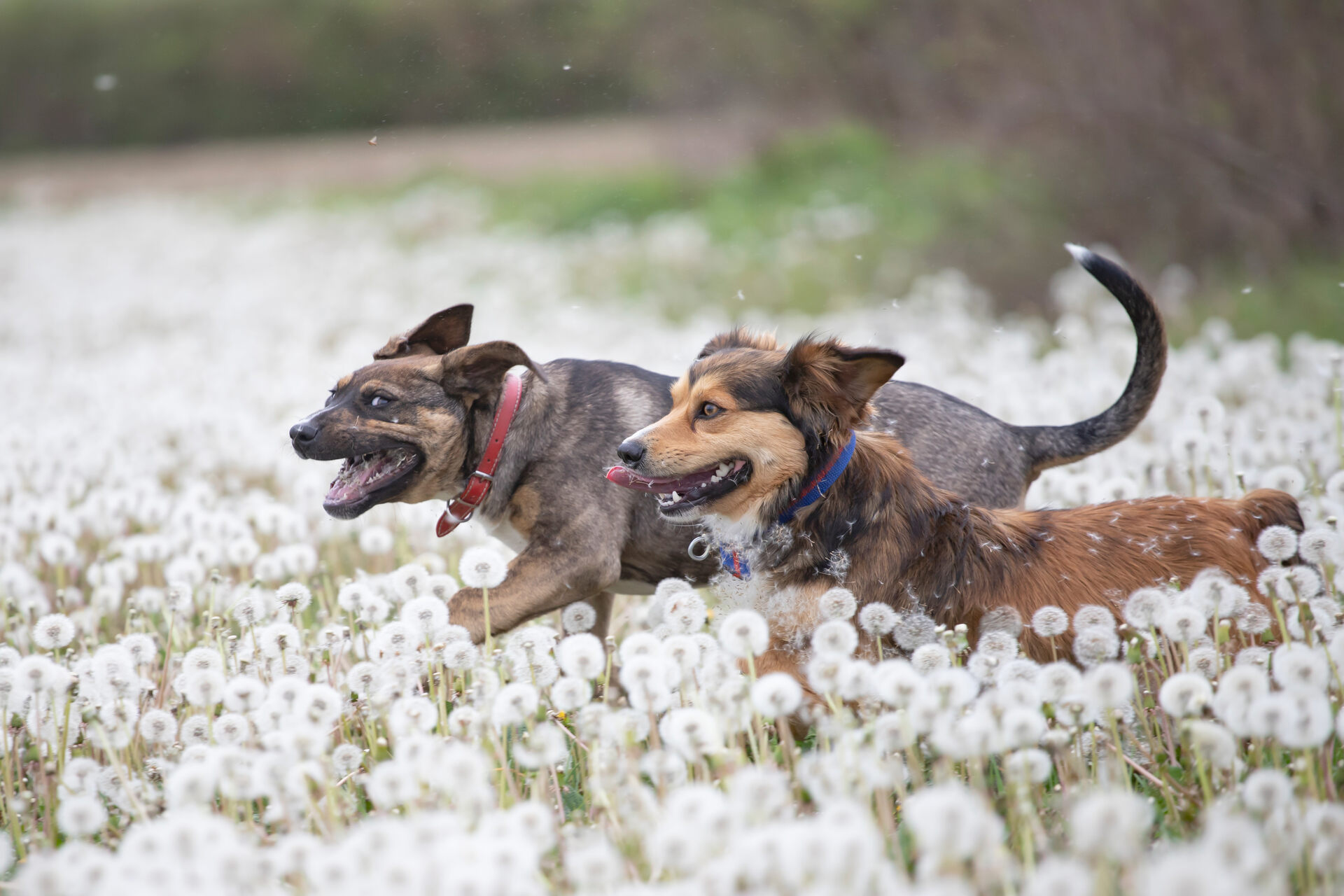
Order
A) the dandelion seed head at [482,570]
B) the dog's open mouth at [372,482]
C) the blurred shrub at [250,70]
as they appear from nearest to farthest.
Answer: the dandelion seed head at [482,570] → the dog's open mouth at [372,482] → the blurred shrub at [250,70]

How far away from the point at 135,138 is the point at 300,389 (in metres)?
51.2

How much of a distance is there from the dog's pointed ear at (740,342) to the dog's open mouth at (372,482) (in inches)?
52.4

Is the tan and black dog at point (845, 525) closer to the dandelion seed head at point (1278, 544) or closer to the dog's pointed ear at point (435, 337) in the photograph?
the dandelion seed head at point (1278, 544)

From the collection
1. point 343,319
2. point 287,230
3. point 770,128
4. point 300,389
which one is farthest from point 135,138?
point 300,389

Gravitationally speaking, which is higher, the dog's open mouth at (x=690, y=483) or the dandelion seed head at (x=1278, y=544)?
the dog's open mouth at (x=690, y=483)

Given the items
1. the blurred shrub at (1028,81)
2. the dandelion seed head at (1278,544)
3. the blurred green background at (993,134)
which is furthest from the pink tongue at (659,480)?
the blurred shrub at (1028,81)

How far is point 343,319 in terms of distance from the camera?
16000mm

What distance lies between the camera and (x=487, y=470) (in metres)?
5.27

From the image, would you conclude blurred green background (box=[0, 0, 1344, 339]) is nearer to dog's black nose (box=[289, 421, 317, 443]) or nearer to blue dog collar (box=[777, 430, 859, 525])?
dog's black nose (box=[289, 421, 317, 443])

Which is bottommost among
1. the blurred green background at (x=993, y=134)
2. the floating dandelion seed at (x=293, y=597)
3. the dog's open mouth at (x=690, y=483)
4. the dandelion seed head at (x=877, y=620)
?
the floating dandelion seed at (x=293, y=597)

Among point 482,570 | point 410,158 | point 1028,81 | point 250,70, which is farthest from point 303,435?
point 250,70

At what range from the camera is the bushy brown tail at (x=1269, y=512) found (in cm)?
470

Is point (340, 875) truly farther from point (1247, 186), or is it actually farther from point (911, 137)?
point (911, 137)

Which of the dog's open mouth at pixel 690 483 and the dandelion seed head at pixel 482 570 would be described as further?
the dog's open mouth at pixel 690 483
